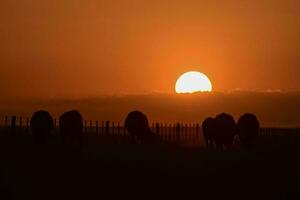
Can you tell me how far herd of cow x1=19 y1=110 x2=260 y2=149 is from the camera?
37.2 meters

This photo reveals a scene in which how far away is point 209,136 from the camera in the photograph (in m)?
40.6

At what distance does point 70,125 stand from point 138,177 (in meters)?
18.4

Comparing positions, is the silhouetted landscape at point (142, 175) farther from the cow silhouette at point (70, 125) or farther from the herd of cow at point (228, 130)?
the cow silhouette at point (70, 125)

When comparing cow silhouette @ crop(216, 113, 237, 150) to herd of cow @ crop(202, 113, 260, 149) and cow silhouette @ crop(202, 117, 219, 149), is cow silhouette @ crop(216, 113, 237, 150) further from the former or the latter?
cow silhouette @ crop(202, 117, 219, 149)

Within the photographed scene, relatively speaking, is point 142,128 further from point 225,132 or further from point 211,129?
point 225,132

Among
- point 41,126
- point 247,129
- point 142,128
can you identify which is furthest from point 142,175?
point 142,128

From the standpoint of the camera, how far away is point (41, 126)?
121 ft

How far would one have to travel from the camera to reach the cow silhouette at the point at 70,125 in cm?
3809

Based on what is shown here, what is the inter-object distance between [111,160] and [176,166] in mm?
2822

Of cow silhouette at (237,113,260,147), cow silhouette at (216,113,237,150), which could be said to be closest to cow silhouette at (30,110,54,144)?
cow silhouette at (216,113,237,150)

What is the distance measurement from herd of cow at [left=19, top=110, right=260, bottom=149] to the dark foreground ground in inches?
373

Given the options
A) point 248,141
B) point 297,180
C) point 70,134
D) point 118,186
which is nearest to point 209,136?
point 248,141

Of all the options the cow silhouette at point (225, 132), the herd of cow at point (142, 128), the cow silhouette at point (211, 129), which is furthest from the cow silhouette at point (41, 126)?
the cow silhouette at point (225, 132)

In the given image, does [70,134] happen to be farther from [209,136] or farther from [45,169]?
[45,169]
